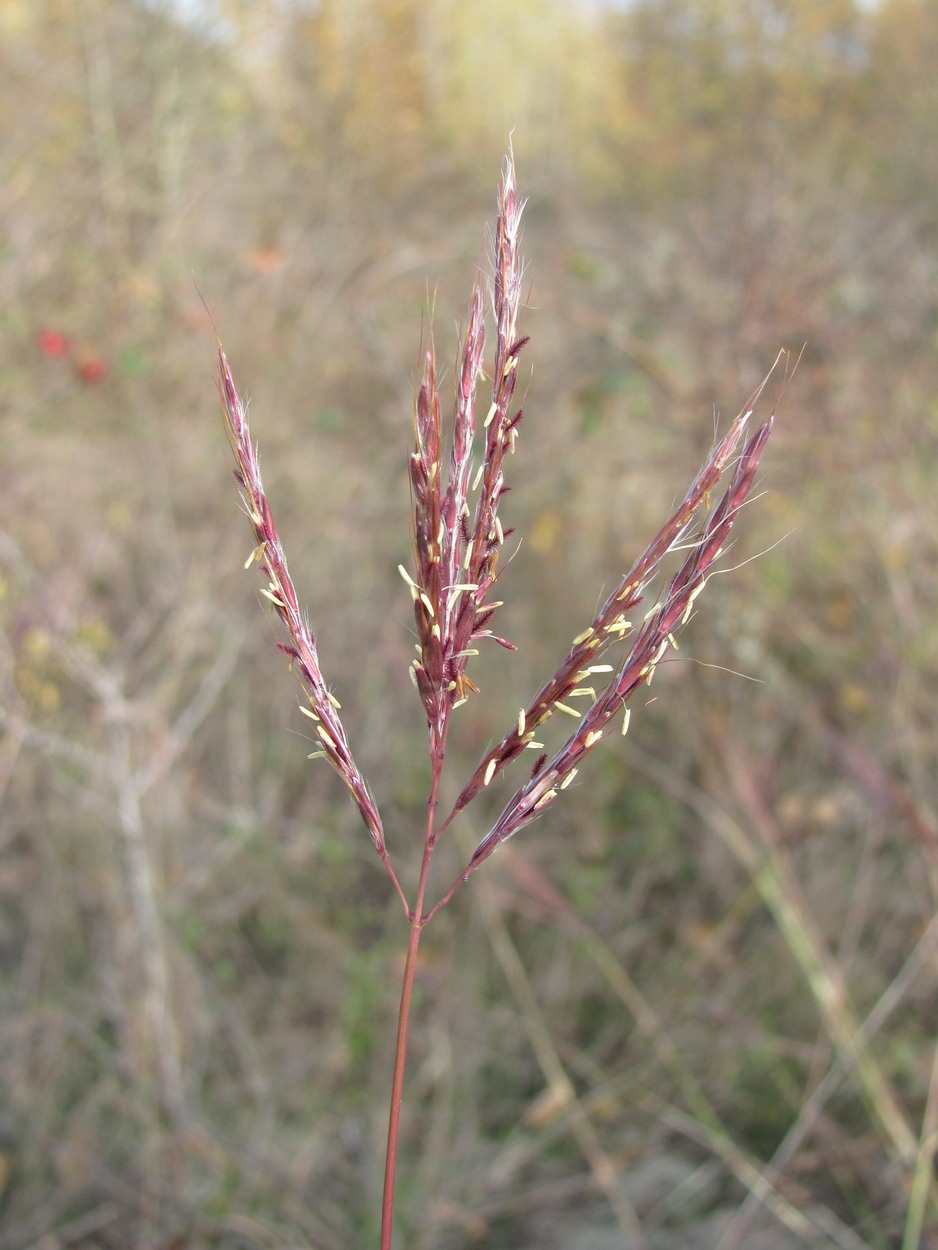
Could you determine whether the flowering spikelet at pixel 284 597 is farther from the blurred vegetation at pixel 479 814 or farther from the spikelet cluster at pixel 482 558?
the blurred vegetation at pixel 479 814

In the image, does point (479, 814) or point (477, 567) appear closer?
point (477, 567)

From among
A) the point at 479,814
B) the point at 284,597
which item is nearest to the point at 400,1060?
the point at 284,597

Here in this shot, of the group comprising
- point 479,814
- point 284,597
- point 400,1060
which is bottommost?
point 400,1060

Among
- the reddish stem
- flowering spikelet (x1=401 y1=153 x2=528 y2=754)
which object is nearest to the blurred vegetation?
flowering spikelet (x1=401 y1=153 x2=528 y2=754)

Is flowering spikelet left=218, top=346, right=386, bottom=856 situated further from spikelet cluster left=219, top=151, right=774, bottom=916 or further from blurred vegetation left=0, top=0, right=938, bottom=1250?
blurred vegetation left=0, top=0, right=938, bottom=1250

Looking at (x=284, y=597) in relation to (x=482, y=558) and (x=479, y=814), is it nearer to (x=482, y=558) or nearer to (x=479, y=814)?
(x=482, y=558)

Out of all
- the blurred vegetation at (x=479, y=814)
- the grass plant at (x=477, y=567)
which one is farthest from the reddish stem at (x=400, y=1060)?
the blurred vegetation at (x=479, y=814)
